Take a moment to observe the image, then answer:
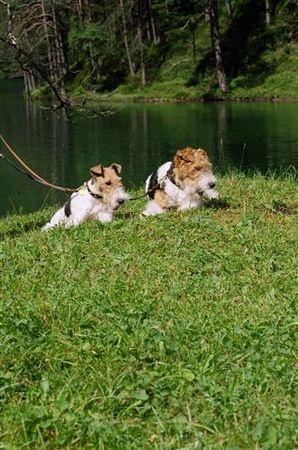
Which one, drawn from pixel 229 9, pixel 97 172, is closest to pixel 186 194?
pixel 97 172

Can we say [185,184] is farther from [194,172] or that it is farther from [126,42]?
[126,42]

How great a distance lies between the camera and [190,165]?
24.1ft

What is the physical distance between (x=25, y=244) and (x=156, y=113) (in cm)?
2773

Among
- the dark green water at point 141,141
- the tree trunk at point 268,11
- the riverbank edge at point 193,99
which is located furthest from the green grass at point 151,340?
the tree trunk at point 268,11

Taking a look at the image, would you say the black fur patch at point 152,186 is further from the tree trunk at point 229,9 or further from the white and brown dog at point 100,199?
the tree trunk at point 229,9

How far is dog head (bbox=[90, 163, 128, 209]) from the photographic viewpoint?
292 inches

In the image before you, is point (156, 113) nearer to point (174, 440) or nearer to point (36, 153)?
point (36, 153)

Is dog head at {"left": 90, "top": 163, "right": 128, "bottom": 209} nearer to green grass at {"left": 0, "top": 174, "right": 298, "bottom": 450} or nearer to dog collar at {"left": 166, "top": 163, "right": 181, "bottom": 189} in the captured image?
dog collar at {"left": 166, "top": 163, "right": 181, "bottom": 189}

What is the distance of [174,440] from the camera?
293 cm

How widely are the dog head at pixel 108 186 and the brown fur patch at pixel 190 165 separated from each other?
0.69 m

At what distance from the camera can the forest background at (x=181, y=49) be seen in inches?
1476

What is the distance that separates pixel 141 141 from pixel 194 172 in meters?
16.5

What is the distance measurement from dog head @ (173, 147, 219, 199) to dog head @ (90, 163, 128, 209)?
0.70 meters

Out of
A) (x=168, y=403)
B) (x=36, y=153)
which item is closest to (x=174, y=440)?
(x=168, y=403)
